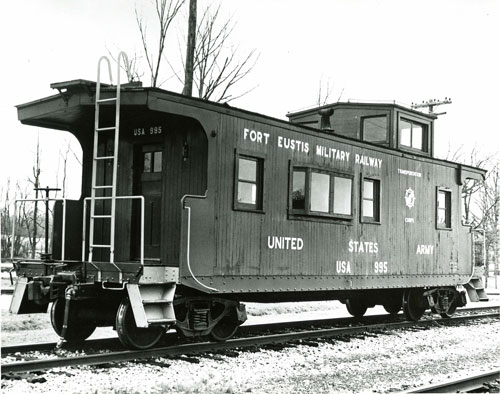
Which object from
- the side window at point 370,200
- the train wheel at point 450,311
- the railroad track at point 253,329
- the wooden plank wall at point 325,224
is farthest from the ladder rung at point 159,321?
the train wheel at point 450,311

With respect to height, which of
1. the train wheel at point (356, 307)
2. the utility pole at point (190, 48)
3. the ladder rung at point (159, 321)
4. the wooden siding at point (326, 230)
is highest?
the utility pole at point (190, 48)

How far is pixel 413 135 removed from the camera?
13.4 metres

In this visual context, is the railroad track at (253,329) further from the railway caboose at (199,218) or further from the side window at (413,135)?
the side window at (413,135)

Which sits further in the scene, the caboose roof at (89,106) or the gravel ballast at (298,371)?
the caboose roof at (89,106)

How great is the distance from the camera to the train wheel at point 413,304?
12789mm

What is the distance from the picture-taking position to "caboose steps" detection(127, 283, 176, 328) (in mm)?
7723

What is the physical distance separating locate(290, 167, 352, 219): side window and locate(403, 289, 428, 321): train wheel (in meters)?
2.85

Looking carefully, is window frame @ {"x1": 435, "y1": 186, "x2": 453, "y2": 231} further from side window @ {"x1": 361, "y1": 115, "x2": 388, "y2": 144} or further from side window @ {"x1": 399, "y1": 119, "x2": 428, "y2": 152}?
side window @ {"x1": 361, "y1": 115, "x2": 388, "y2": 144}

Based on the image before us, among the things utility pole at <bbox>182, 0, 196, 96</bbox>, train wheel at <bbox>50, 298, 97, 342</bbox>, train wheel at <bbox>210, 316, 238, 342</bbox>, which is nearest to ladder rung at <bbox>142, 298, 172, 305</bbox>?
train wheel at <bbox>210, 316, 238, 342</bbox>

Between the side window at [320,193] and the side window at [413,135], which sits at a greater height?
the side window at [413,135]

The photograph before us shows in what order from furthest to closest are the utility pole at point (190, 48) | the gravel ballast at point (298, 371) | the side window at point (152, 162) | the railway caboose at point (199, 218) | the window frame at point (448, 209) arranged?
the utility pole at point (190, 48), the window frame at point (448, 209), the side window at point (152, 162), the railway caboose at point (199, 218), the gravel ballast at point (298, 371)

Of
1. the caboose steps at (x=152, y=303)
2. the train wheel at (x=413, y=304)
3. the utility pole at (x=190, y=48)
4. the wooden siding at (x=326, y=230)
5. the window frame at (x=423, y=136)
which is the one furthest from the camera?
the utility pole at (x=190, y=48)

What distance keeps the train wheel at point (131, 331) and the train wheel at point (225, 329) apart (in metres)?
1.04

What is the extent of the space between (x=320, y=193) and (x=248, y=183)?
5.11ft
